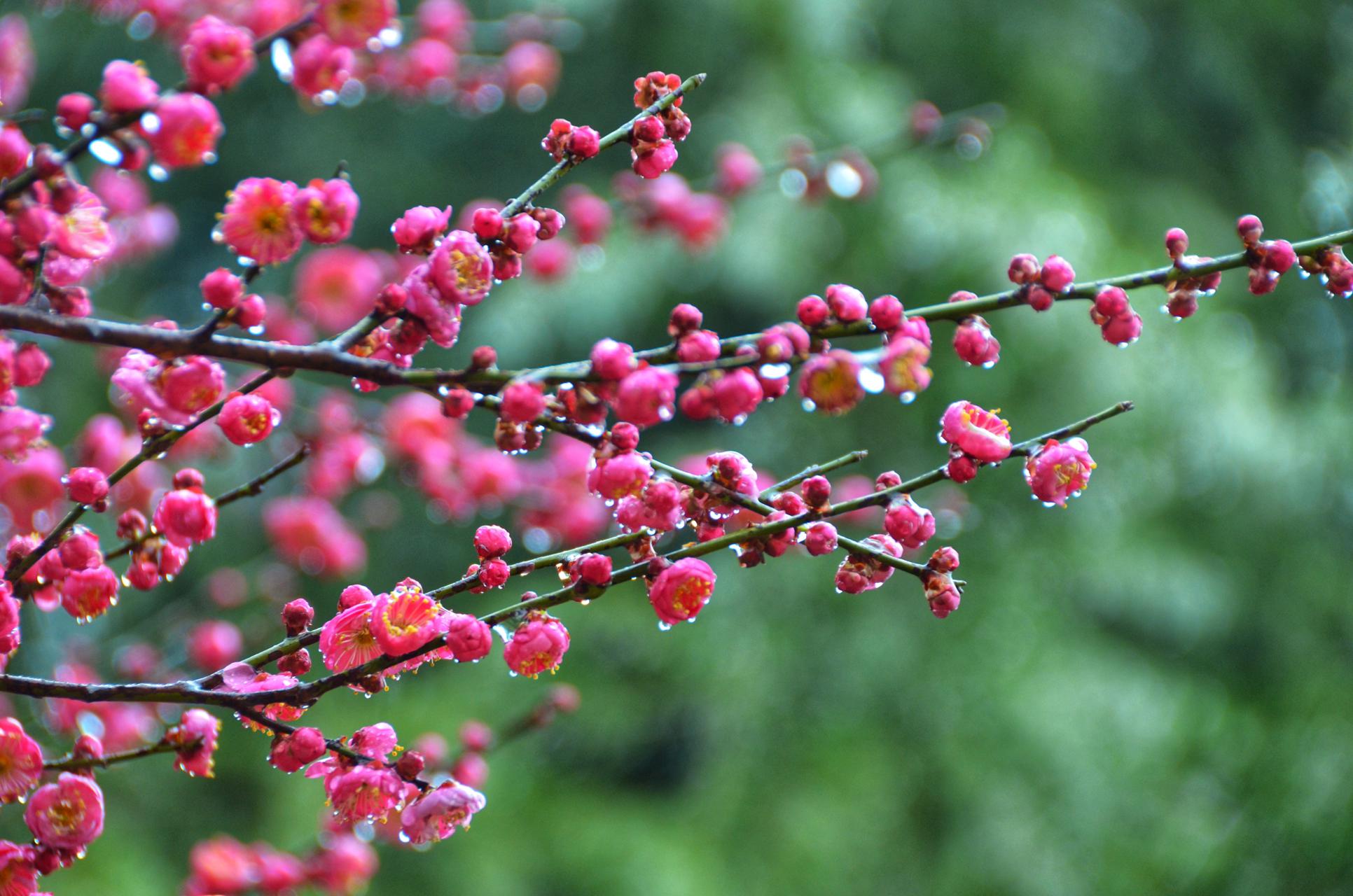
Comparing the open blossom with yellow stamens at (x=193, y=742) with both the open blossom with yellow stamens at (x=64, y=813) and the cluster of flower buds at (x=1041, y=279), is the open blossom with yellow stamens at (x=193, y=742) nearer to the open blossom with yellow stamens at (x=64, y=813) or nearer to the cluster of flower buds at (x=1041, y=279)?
the open blossom with yellow stamens at (x=64, y=813)

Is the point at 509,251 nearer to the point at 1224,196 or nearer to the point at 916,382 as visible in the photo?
the point at 916,382

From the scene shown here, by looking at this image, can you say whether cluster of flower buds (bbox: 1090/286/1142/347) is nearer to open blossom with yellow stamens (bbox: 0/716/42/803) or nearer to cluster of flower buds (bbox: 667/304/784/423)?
cluster of flower buds (bbox: 667/304/784/423)

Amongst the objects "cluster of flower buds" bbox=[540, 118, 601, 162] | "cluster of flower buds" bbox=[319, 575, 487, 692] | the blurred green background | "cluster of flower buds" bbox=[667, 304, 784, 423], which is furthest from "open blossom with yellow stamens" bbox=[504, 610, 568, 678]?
the blurred green background

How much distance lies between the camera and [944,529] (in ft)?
6.49

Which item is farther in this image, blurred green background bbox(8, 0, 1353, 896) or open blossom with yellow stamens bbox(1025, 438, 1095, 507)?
Result: blurred green background bbox(8, 0, 1353, 896)

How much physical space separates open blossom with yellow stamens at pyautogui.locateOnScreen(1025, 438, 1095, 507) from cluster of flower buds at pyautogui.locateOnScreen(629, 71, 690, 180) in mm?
254

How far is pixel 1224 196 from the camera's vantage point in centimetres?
299

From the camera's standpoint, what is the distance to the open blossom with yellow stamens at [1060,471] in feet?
1.87

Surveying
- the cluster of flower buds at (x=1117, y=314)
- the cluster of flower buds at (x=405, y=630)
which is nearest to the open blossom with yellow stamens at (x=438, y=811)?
the cluster of flower buds at (x=405, y=630)

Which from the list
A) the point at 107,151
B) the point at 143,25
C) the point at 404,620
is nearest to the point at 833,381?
the point at 404,620

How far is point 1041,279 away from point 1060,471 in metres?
0.10

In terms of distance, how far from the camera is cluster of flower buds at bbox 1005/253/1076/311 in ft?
1.82

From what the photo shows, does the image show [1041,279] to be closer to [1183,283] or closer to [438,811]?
[1183,283]

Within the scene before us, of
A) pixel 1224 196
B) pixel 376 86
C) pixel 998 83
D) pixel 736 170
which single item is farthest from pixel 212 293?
pixel 1224 196
